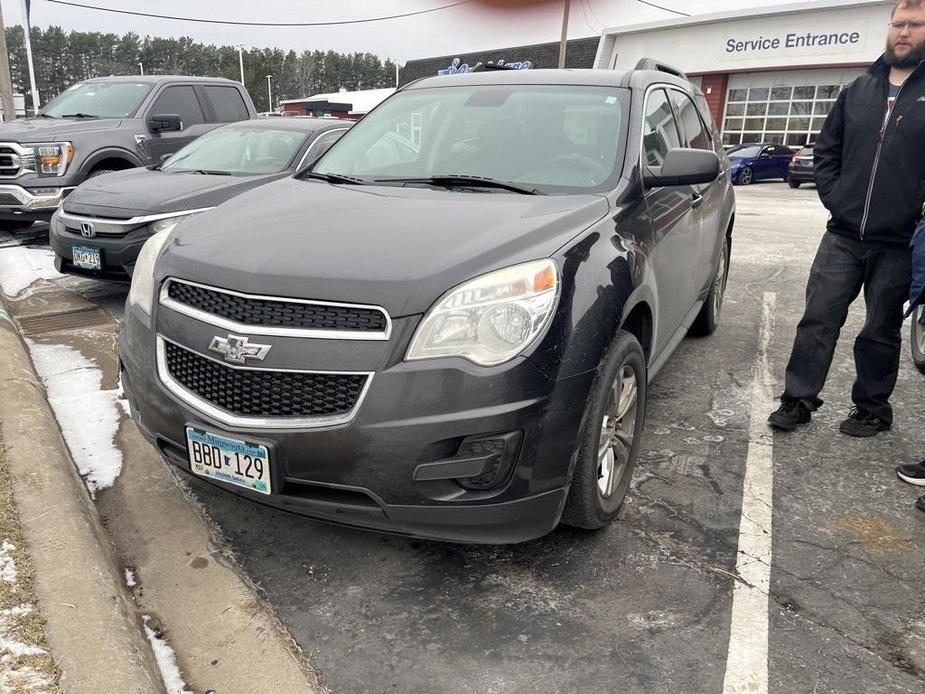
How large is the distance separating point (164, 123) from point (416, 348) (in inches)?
280

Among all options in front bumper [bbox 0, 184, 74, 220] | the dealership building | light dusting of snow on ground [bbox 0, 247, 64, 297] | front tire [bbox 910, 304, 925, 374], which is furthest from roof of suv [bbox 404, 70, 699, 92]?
the dealership building

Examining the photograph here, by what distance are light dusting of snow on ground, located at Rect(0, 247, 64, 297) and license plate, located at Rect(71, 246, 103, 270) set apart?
1105 mm

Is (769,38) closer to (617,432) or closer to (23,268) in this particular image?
(23,268)

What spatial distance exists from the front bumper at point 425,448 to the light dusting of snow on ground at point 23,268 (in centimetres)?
520

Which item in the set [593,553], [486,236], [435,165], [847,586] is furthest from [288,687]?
[435,165]

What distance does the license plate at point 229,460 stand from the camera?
226cm

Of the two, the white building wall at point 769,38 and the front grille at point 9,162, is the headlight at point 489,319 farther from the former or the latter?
the white building wall at point 769,38

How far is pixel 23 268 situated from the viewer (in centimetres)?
721

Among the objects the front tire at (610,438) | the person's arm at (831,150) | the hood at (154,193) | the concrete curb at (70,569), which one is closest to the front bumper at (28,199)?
the hood at (154,193)

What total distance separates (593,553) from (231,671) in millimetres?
1292

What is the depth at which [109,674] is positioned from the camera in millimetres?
1936

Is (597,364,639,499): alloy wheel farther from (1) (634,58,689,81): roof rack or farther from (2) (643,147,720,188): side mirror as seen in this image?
(1) (634,58,689,81): roof rack

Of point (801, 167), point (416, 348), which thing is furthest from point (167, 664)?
point (801, 167)

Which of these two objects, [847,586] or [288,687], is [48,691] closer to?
[288,687]
